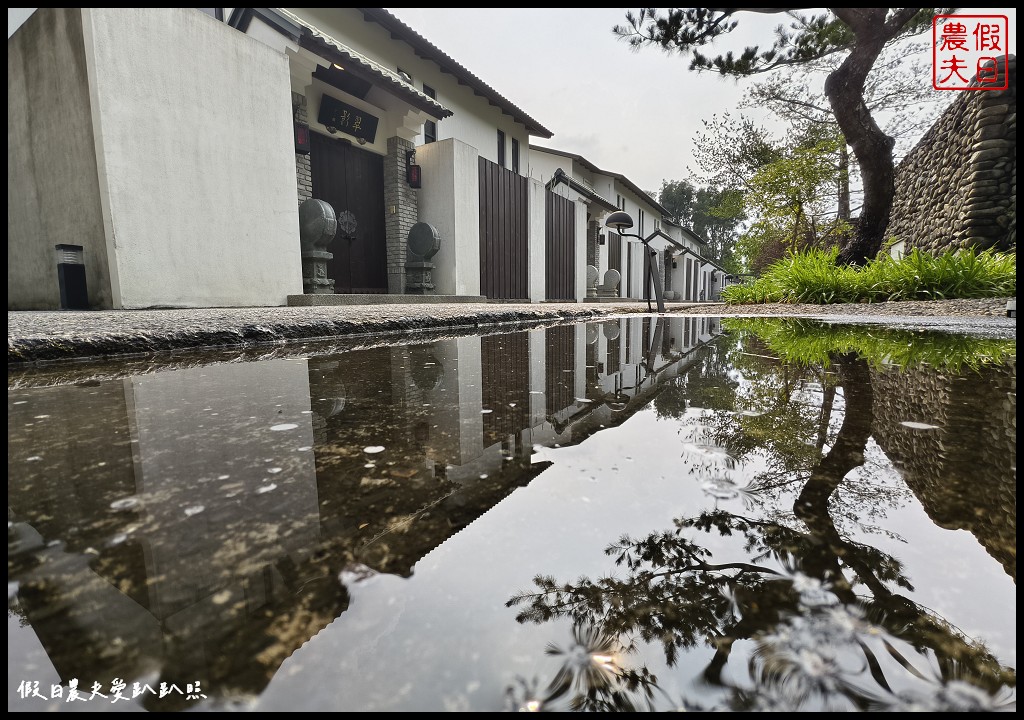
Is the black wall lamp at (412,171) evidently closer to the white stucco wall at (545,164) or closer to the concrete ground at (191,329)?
the concrete ground at (191,329)

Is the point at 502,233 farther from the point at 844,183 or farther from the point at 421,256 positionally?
the point at 844,183

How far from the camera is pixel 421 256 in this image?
23.7ft

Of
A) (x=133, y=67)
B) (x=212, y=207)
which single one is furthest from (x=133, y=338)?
(x=133, y=67)

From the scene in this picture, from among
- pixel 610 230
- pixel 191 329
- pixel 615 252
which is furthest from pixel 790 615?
pixel 615 252

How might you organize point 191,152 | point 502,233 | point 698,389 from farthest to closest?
point 502,233, point 191,152, point 698,389

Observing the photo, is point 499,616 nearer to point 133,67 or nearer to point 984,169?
point 133,67

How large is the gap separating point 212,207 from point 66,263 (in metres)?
1.26

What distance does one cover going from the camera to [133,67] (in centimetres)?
384

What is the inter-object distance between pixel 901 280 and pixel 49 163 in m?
8.79

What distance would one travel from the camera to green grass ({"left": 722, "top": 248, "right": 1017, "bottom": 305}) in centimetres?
443

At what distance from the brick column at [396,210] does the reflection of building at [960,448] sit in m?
7.02

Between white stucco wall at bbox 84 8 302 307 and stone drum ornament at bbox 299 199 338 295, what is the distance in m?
0.45

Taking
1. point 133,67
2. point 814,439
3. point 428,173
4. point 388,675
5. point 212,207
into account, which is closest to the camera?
point 388,675

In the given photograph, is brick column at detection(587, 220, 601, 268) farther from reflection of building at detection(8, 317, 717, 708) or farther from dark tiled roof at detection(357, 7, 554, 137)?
reflection of building at detection(8, 317, 717, 708)
